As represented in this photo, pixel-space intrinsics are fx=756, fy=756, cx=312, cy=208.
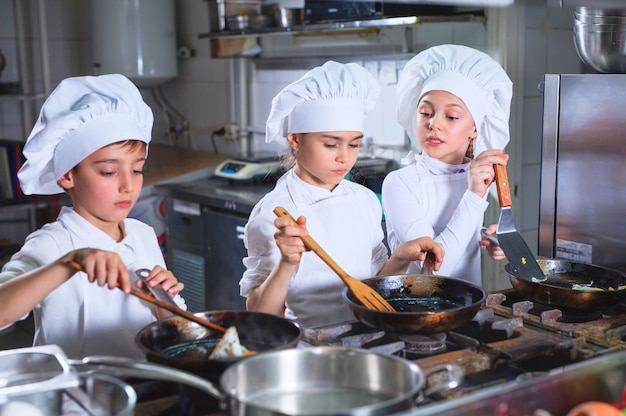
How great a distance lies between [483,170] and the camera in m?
1.82

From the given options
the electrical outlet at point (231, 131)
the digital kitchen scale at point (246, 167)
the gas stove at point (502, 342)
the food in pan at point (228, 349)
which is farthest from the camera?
the electrical outlet at point (231, 131)

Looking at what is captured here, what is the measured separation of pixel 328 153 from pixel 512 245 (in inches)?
18.3

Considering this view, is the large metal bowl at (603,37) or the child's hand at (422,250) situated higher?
the large metal bowl at (603,37)

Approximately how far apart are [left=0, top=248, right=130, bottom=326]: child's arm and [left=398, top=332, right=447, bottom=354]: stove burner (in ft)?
1.64

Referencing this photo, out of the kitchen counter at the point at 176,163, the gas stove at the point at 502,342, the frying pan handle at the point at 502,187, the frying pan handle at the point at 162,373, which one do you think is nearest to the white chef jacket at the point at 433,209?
the frying pan handle at the point at 502,187

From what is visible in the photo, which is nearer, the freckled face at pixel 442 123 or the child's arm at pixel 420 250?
the child's arm at pixel 420 250

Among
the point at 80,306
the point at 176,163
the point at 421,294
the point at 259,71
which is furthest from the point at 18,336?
the point at 421,294

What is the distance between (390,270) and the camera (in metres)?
1.81

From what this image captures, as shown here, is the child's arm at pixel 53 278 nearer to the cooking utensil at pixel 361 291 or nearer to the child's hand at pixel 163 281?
the child's hand at pixel 163 281

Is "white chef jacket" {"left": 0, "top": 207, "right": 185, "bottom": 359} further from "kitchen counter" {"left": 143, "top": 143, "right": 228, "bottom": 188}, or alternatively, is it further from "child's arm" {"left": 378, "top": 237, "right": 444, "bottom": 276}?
"kitchen counter" {"left": 143, "top": 143, "right": 228, "bottom": 188}

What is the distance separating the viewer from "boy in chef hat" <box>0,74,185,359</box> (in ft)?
4.79

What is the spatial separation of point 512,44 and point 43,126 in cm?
198

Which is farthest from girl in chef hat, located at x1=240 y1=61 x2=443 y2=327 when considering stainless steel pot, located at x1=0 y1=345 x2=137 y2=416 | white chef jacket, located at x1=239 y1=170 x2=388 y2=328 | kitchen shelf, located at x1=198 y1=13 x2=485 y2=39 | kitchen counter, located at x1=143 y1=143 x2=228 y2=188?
kitchen counter, located at x1=143 y1=143 x2=228 y2=188

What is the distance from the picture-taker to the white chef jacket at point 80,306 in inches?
58.2
